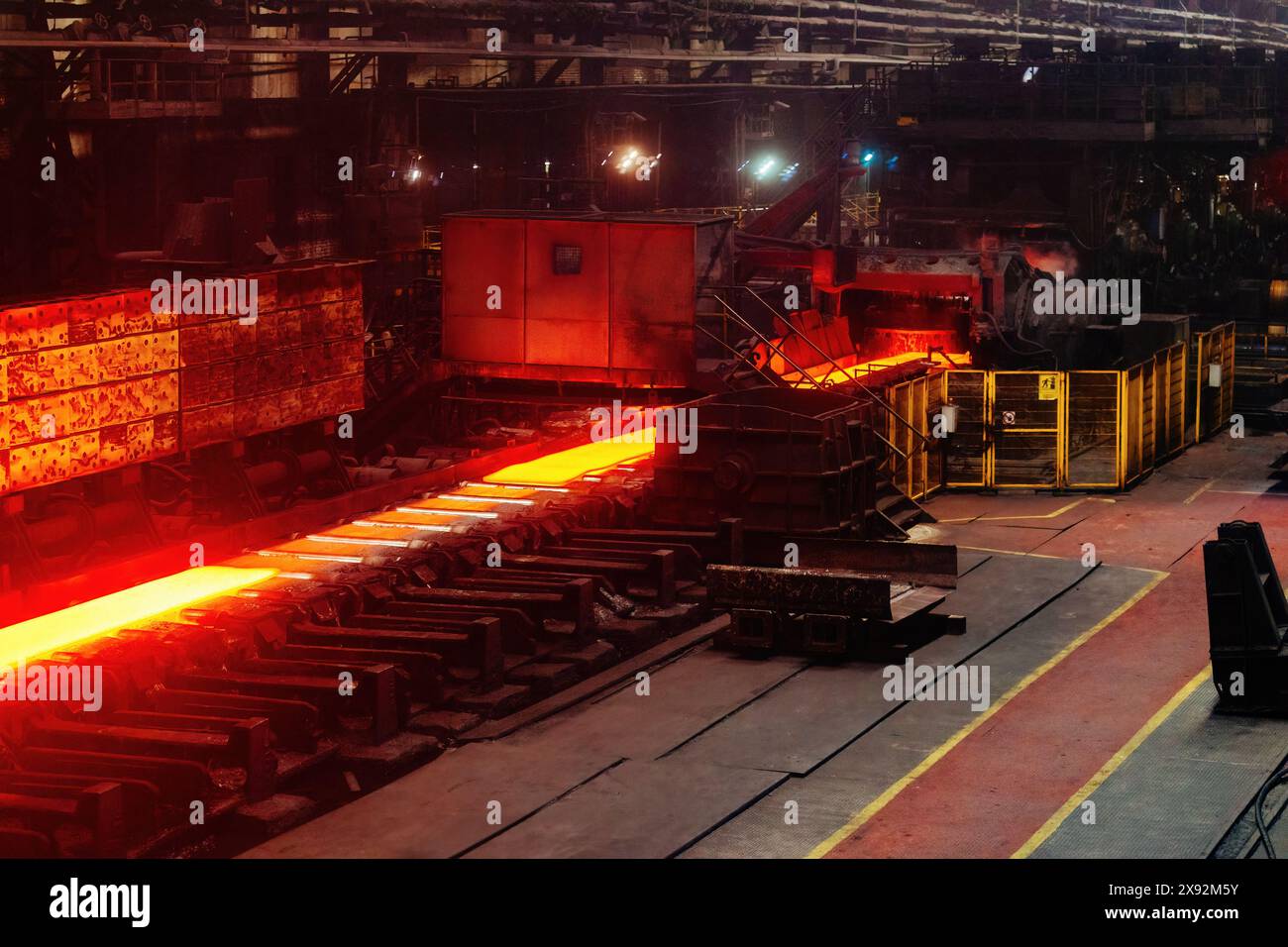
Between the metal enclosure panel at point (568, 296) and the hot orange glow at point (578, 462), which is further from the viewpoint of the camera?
the metal enclosure panel at point (568, 296)

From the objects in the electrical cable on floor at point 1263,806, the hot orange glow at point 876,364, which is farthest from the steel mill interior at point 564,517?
the hot orange glow at point 876,364

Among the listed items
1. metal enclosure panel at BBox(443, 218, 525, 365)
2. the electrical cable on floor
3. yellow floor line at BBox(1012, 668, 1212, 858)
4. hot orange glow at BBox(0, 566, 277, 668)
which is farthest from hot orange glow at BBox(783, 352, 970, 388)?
the electrical cable on floor

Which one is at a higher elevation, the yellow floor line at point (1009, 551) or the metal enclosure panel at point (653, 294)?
the metal enclosure panel at point (653, 294)

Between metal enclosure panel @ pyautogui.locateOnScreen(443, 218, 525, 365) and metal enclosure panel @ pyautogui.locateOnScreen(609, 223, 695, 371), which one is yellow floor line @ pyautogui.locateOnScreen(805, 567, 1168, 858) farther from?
metal enclosure panel @ pyautogui.locateOnScreen(443, 218, 525, 365)

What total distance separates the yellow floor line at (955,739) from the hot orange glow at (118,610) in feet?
18.2

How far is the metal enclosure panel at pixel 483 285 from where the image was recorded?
2144 centimetres

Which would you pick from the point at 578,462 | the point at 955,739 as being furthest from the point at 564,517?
the point at 955,739

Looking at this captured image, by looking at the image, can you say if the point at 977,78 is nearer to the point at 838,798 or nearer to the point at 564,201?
the point at 564,201

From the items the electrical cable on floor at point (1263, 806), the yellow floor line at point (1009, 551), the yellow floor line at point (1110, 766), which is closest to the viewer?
the electrical cable on floor at point (1263, 806)

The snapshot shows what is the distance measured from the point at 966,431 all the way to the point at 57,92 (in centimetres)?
1603

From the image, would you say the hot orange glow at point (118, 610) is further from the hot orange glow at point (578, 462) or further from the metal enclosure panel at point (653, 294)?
the metal enclosure panel at point (653, 294)

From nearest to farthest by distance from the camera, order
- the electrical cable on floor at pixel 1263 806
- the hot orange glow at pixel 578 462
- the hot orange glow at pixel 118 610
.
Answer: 1. the electrical cable on floor at pixel 1263 806
2. the hot orange glow at pixel 118 610
3. the hot orange glow at pixel 578 462

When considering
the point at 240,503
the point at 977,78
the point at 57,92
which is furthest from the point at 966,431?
the point at 977,78

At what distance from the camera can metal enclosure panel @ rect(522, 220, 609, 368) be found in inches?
833
